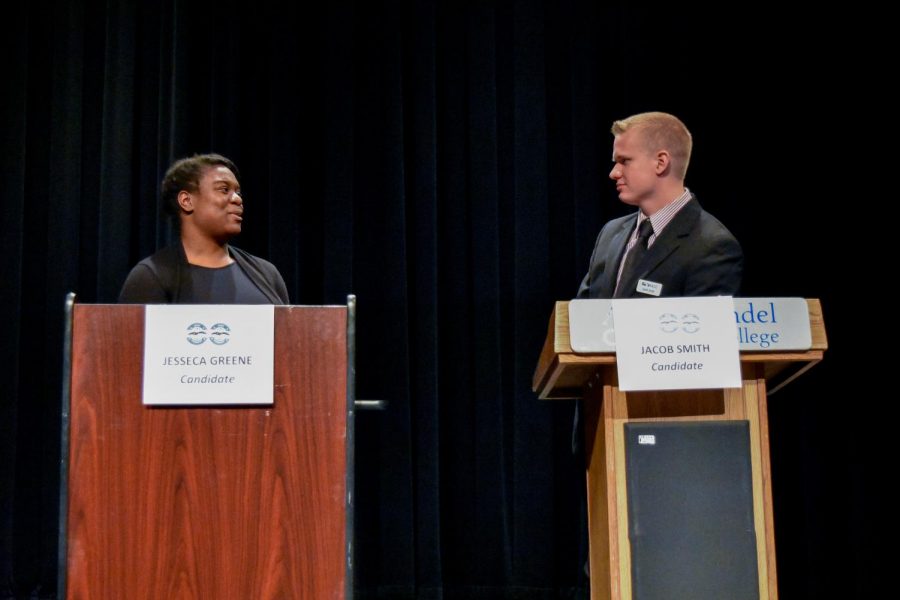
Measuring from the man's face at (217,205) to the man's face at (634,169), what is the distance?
1.14 meters

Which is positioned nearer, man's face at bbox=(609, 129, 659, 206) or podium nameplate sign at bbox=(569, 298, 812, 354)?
podium nameplate sign at bbox=(569, 298, 812, 354)

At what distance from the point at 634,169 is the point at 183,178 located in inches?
53.9

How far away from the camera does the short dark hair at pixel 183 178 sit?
3082mm

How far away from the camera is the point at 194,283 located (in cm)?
288

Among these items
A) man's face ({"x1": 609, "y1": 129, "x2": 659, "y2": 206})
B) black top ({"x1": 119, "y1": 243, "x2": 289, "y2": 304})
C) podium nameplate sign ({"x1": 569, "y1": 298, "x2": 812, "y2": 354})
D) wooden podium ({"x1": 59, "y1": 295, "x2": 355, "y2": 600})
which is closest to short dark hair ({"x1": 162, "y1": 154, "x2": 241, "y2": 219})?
black top ({"x1": 119, "y1": 243, "x2": 289, "y2": 304})

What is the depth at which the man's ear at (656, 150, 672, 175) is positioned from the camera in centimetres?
259

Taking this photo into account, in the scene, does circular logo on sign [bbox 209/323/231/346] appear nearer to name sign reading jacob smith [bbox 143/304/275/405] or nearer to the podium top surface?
name sign reading jacob smith [bbox 143/304/275/405]

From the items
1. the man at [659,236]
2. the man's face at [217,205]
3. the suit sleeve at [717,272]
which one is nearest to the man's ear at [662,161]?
the man at [659,236]

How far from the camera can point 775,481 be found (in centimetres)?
370

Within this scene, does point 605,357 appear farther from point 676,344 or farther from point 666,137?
point 666,137

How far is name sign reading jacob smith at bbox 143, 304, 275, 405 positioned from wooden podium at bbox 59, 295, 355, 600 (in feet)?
0.07

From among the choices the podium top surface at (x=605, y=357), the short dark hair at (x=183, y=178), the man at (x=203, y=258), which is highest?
the short dark hair at (x=183, y=178)

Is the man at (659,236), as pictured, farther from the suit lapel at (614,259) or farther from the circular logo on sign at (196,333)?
the circular logo on sign at (196,333)

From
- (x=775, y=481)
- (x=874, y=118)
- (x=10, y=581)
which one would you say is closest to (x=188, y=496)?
(x=10, y=581)
